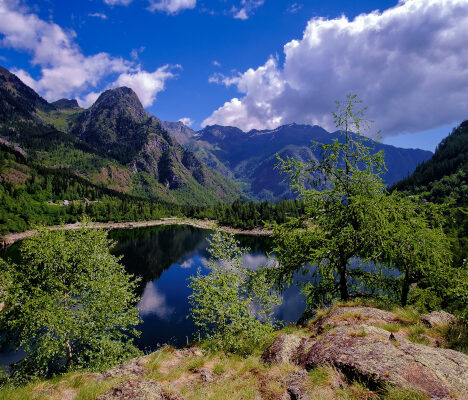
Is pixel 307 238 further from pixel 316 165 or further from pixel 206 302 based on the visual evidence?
pixel 206 302

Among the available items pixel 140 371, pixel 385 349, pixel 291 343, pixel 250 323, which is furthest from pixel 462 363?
pixel 140 371

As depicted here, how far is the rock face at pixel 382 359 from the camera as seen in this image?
621cm

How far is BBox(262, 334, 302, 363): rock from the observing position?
9.71 metres

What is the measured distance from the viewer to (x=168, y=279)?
295 feet

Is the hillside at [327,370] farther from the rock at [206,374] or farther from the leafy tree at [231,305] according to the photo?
the leafy tree at [231,305]

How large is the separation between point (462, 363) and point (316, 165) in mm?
9596

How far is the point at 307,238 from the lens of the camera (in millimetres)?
13336

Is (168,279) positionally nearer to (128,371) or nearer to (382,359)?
(128,371)

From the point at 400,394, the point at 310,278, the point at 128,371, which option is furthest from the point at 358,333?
the point at 128,371

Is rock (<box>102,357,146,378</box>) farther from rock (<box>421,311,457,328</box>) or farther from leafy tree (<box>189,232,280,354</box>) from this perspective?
rock (<box>421,311,457,328</box>)

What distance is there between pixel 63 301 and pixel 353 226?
24083mm

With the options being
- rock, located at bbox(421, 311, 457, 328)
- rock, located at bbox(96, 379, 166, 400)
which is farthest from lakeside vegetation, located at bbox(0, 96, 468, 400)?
rock, located at bbox(96, 379, 166, 400)

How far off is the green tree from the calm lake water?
2794 mm

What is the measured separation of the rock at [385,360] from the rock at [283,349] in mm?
42
